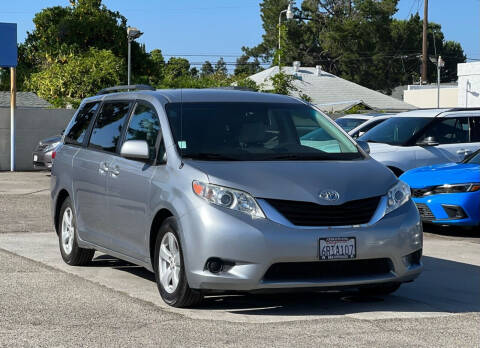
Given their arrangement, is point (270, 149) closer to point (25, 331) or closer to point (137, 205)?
point (137, 205)

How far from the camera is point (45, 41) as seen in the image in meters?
65.8

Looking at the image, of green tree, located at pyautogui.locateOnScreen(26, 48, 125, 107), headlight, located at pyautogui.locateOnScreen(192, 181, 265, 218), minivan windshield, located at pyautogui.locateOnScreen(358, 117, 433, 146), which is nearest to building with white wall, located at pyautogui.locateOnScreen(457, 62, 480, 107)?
green tree, located at pyautogui.locateOnScreen(26, 48, 125, 107)

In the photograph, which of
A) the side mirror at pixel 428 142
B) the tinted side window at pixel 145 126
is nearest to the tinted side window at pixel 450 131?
the side mirror at pixel 428 142

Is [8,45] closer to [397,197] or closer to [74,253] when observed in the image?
[74,253]

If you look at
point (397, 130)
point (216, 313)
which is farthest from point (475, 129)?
point (216, 313)

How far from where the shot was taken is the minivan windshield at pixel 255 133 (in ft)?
25.3

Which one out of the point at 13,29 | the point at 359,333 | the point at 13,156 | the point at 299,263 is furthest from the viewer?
the point at 13,29

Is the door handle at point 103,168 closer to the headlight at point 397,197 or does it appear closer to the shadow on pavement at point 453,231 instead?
the headlight at point 397,197

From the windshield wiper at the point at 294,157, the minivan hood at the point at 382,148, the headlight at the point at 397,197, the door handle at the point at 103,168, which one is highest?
the windshield wiper at the point at 294,157

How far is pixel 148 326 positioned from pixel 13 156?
70.7ft

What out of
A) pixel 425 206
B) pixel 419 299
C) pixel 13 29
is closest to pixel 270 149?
pixel 419 299

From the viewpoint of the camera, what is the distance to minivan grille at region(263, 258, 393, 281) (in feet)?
22.9

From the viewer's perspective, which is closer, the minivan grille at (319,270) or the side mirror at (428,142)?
the minivan grille at (319,270)

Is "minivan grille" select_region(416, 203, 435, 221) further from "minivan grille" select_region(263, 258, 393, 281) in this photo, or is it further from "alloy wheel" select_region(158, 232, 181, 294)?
"alloy wheel" select_region(158, 232, 181, 294)
